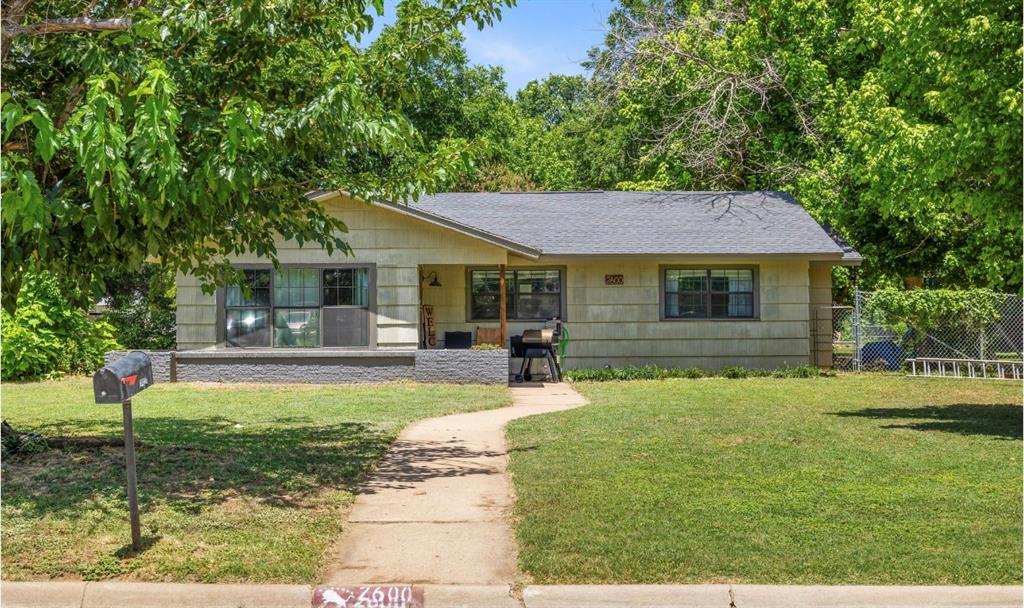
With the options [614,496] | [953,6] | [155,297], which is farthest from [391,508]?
[155,297]

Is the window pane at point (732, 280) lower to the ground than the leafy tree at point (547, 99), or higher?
lower

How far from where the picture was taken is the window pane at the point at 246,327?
1959 cm

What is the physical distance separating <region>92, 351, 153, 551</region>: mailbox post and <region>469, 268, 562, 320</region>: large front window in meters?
15.1

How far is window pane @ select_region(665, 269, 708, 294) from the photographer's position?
70.7ft

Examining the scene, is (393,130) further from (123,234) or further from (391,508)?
(391,508)

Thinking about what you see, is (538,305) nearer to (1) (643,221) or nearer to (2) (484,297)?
(2) (484,297)

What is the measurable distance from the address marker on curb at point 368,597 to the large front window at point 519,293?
15895mm

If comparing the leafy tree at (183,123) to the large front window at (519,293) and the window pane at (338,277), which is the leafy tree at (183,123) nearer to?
the window pane at (338,277)

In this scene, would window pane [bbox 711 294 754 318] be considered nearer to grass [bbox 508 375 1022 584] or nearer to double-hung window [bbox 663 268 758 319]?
double-hung window [bbox 663 268 758 319]


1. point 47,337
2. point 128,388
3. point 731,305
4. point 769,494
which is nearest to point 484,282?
point 731,305

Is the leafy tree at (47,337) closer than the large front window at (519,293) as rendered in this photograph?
Yes

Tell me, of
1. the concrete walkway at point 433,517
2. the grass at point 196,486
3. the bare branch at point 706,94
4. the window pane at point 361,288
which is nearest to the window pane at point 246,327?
the window pane at point 361,288

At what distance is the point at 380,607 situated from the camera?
586cm

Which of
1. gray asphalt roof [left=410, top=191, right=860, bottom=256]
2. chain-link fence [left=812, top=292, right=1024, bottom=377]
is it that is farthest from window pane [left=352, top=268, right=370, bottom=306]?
chain-link fence [left=812, top=292, right=1024, bottom=377]
